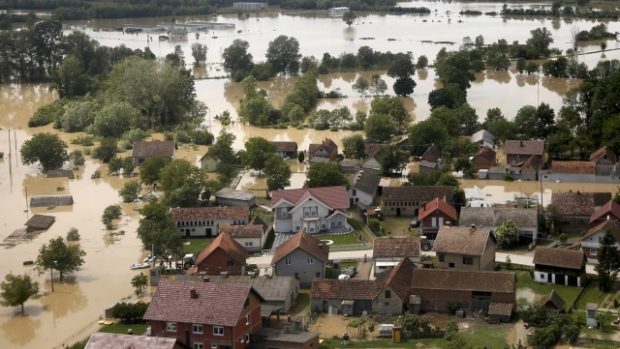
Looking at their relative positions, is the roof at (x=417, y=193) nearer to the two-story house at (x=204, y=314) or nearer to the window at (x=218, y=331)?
the two-story house at (x=204, y=314)

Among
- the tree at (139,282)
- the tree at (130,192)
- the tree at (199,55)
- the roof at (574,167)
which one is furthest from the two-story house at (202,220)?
the tree at (199,55)

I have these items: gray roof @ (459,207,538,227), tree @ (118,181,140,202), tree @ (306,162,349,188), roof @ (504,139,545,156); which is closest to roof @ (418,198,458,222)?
gray roof @ (459,207,538,227)

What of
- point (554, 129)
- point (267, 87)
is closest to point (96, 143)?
point (267, 87)

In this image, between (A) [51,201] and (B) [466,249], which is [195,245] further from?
(B) [466,249]

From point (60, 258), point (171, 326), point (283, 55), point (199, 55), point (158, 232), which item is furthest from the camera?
point (199, 55)

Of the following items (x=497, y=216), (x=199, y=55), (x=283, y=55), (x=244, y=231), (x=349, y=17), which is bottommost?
(x=244, y=231)

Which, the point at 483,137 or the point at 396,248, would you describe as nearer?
the point at 396,248

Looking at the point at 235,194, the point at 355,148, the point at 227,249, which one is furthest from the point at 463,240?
the point at 355,148
